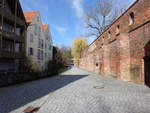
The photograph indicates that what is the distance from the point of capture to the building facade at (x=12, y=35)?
17.6 metres

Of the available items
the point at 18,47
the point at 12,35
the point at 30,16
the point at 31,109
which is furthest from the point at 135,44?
the point at 30,16

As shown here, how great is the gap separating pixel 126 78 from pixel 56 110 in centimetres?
883

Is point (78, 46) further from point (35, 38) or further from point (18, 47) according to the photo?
point (18, 47)

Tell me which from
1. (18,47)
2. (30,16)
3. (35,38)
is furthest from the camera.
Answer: (35,38)

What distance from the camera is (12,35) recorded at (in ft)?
60.9

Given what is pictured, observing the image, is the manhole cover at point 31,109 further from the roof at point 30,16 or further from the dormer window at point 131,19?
the roof at point 30,16

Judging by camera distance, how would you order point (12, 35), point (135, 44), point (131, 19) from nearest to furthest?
1. point (135, 44)
2. point (131, 19)
3. point (12, 35)

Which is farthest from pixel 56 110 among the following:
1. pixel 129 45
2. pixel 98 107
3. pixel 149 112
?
pixel 129 45

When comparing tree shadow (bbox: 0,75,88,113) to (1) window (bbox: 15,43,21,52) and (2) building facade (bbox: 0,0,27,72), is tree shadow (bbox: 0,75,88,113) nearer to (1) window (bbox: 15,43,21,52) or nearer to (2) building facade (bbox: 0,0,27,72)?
(2) building facade (bbox: 0,0,27,72)

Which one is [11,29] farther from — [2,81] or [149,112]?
[149,112]

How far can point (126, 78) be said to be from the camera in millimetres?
12656

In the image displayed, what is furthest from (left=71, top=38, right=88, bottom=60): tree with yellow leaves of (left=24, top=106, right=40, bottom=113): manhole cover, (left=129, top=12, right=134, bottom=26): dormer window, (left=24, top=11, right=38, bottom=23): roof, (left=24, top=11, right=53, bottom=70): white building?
(left=24, top=106, right=40, bottom=113): manhole cover

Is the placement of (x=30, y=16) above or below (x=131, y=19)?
above

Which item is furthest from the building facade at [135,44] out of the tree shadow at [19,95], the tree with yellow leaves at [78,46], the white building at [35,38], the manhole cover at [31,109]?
the tree with yellow leaves at [78,46]
